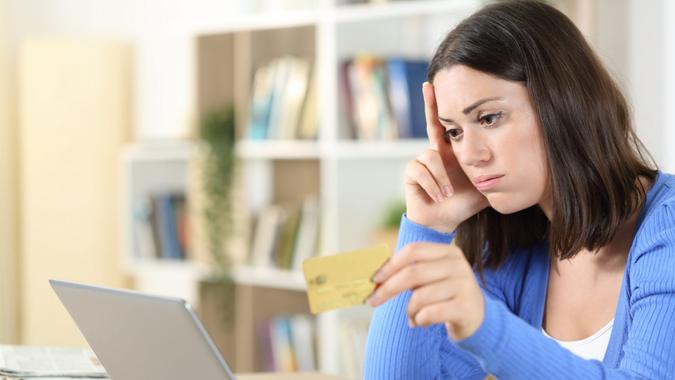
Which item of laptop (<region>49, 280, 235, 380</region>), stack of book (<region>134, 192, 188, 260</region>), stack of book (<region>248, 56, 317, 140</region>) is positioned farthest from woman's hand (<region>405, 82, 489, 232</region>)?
stack of book (<region>134, 192, 188, 260</region>)

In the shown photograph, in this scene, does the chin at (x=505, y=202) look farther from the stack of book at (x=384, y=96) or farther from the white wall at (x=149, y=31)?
the white wall at (x=149, y=31)

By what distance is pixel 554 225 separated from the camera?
144 centimetres

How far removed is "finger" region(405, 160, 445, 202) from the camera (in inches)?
60.3

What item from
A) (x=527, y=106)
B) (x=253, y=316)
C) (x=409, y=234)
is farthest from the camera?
(x=253, y=316)

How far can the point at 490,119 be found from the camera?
1375mm

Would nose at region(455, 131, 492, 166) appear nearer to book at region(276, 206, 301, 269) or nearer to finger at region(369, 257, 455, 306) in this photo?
finger at region(369, 257, 455, 306)

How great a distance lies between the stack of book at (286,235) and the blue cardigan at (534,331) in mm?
1889

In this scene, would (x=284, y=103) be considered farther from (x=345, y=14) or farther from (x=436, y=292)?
(x=436, y=292)

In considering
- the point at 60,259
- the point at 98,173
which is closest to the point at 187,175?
the point at 98,173


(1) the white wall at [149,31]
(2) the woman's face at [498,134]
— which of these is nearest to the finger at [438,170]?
(2) the woman's face at [498,134]

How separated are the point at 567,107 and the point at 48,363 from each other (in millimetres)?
904

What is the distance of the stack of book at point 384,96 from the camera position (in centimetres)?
322

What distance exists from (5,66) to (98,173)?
2.40ft

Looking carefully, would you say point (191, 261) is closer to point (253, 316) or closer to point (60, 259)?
point (253, 316)
